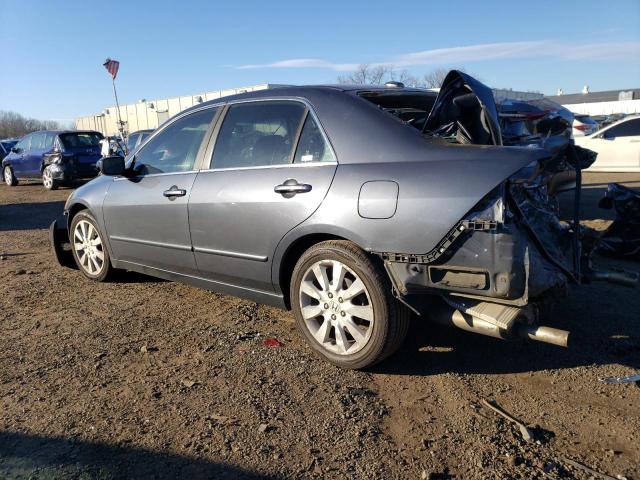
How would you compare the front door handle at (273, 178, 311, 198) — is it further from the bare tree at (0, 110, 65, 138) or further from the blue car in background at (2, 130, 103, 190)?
the bare tree at (0, 110, 65, 138)

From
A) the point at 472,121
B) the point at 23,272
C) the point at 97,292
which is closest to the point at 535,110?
the point at 472,121

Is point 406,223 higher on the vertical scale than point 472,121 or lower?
lower

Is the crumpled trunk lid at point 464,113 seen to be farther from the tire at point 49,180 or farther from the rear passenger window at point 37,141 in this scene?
the rear passenger window at point 37,141

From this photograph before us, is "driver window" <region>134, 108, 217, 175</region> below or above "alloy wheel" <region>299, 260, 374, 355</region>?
above

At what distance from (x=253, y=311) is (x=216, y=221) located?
950mm

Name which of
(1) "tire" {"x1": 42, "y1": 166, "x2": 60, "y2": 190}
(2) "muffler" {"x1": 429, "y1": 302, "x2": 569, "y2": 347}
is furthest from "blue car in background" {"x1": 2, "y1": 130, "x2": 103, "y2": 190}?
(2) "muffler" {"x1": 429, "y1": 302, "x2": 569, "y2": 347}

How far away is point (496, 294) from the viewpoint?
2.69 m

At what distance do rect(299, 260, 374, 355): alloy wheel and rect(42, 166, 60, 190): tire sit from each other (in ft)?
43.5

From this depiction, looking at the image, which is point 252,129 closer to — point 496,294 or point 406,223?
point 406,223

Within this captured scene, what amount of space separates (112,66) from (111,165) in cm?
1260

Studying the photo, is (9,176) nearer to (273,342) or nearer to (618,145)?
(273,342)

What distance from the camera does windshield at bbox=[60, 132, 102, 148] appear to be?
14.4 m

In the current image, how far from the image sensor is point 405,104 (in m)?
3.64

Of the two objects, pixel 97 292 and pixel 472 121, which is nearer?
pixel 472 121
